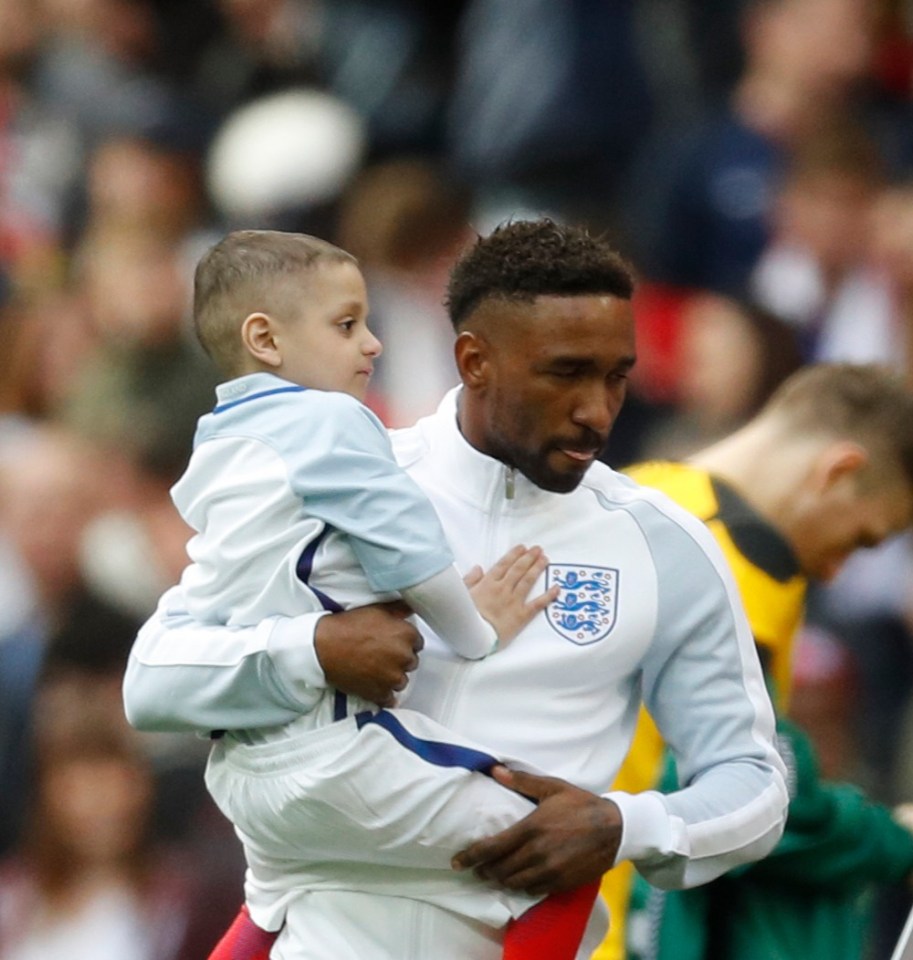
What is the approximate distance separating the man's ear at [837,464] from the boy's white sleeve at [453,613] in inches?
52.9

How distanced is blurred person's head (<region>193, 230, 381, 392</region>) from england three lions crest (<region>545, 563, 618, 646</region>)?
36cm

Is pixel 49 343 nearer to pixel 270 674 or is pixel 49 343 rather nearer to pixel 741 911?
pixel 741 911

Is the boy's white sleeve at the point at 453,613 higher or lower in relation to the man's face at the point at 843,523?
higher

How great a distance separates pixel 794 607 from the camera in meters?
3.91

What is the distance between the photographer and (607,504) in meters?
3.06

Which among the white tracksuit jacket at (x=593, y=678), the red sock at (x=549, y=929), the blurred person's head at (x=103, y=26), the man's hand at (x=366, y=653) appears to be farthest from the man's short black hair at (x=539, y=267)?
the blurred person's head at (x=103, y=26)

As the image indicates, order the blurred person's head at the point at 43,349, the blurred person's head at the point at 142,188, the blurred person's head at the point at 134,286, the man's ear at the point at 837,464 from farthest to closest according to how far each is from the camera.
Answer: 1. the blurred person's head at the point at 142,188
2. the blurred person's head at the point at 43,349
3. the blurred person's head at the point at 134,286
4. the man's ear at the point at 837,464

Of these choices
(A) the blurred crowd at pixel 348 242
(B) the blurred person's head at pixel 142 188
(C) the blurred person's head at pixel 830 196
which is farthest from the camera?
(B) the blurred person's head at pixel 142 188

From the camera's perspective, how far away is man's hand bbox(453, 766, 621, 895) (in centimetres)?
284

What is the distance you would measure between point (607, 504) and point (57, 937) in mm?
3456

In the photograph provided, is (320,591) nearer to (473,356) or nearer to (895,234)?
(473,356)

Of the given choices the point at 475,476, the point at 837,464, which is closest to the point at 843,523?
the point at 837,464

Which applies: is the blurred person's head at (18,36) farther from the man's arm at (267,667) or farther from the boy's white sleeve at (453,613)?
the boy's white sleeve at (453,613)

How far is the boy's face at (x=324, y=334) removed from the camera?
294 centimetres
